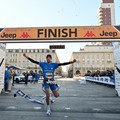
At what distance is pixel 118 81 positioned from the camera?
522 inches

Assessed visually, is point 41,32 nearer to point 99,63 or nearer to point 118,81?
point 118,81

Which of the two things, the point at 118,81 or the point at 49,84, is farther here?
the point at 118,81

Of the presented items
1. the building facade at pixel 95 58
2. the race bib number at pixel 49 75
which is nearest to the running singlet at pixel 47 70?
the race bib number at pixel 49 75

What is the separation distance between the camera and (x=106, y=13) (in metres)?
150

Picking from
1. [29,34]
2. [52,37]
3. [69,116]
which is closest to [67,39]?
[52,37]

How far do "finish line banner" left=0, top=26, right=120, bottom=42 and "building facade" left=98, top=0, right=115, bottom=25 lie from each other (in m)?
140

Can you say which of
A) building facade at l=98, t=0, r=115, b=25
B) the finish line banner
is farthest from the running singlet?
building facade at l=98, t=0, r=115, b=25

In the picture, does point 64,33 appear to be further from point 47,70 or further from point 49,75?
point 49,75

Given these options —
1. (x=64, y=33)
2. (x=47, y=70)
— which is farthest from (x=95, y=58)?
(x=47, y=70)

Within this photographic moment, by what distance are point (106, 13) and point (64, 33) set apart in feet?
470

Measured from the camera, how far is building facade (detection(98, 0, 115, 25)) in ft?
489

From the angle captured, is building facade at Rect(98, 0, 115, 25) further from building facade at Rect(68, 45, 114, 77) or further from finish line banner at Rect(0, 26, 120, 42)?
finish line banner at Rect(0, 26, 120, 42)

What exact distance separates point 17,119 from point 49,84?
184cm

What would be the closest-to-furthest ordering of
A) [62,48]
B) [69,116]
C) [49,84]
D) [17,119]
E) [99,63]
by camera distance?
[17,119] → [69,116] → [49,84] → [62,48] → [99,63]
